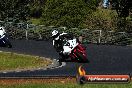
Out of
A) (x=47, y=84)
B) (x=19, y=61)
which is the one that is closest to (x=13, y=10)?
(x=19, y=61)

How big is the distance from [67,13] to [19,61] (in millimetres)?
26756

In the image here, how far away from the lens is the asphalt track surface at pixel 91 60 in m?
20.6

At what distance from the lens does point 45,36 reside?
40.2 meters

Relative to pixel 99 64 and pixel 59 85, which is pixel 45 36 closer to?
pixel 99 64

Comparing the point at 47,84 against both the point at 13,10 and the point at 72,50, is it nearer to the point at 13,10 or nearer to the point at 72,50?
the point at 72,50

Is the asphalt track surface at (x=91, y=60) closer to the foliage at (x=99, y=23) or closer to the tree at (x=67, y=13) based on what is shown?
the foliage at (x=99, y=23)

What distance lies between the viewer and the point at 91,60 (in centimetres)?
2580

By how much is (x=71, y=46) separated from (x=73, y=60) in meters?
0.79

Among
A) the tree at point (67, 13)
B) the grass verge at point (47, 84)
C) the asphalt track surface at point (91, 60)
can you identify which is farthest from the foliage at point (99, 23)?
the grass verge at point (47, 84)

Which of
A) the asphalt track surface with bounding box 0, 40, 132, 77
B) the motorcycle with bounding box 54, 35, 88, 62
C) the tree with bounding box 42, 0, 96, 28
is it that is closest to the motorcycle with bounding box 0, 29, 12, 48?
the asphalt track surface with bounding box 0, 40, 132, 77

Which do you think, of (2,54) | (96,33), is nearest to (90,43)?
(96,33)

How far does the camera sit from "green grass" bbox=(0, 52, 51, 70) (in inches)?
899

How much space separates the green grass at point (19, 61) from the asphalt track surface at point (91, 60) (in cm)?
144

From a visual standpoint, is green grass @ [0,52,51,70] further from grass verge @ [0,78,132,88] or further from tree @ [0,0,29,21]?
tree @ [0,0,29,21]
